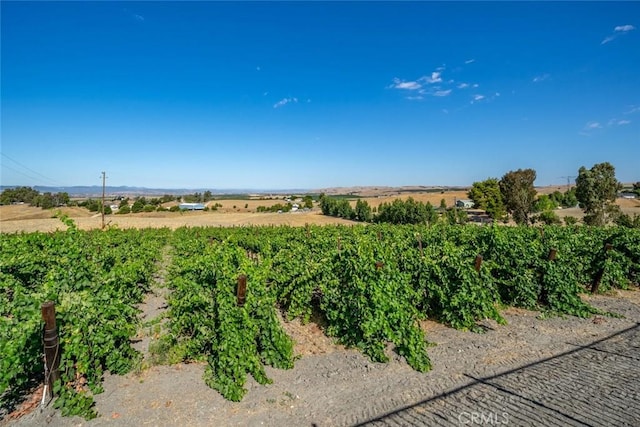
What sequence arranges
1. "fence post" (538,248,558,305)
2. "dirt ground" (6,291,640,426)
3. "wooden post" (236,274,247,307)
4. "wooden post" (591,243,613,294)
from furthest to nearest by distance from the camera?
"wooden post" (591,243,613,294)
"fence post" (538,248,558,305)
"wooden post" (236,274,247,307)
"dirt ground" (6,291,640,426)

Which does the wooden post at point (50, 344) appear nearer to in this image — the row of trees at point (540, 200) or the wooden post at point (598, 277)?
the wooden post at point (598, 277)

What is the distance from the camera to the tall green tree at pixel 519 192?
41781mm

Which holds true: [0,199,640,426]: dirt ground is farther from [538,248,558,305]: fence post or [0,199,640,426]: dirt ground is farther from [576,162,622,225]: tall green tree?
[576,162,622,225]: tall green tree

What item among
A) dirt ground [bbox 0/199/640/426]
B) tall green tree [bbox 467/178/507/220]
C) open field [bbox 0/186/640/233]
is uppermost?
tall green tree [bbox 467/178/507/220]

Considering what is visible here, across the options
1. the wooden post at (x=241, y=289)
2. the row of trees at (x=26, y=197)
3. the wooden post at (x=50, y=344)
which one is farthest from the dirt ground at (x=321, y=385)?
the row of trees at (x=26, y=197)

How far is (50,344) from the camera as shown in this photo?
4258 millimetres

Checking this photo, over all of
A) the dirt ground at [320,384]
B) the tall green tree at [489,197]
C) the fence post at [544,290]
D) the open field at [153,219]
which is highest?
the tall green tree at [489,197]

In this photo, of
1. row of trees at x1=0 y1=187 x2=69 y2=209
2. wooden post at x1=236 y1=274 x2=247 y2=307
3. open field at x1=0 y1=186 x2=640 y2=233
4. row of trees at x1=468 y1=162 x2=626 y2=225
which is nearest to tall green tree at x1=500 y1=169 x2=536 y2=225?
row of trees at x1=468 y1=162 x2=626 y2=225

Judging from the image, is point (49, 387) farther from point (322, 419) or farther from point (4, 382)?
point (322, 419)

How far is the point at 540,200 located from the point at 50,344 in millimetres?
67960

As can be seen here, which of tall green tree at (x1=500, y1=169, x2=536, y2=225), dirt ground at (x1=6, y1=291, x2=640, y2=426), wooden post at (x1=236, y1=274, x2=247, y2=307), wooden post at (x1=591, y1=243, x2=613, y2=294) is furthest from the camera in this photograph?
tall green tree at (x1=500, y1=169, x2=536, y2=225)

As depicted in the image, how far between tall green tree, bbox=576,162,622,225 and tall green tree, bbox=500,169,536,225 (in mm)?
6873

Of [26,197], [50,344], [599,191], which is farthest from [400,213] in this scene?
[26,197]

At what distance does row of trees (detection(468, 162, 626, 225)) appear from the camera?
34.5 meters
